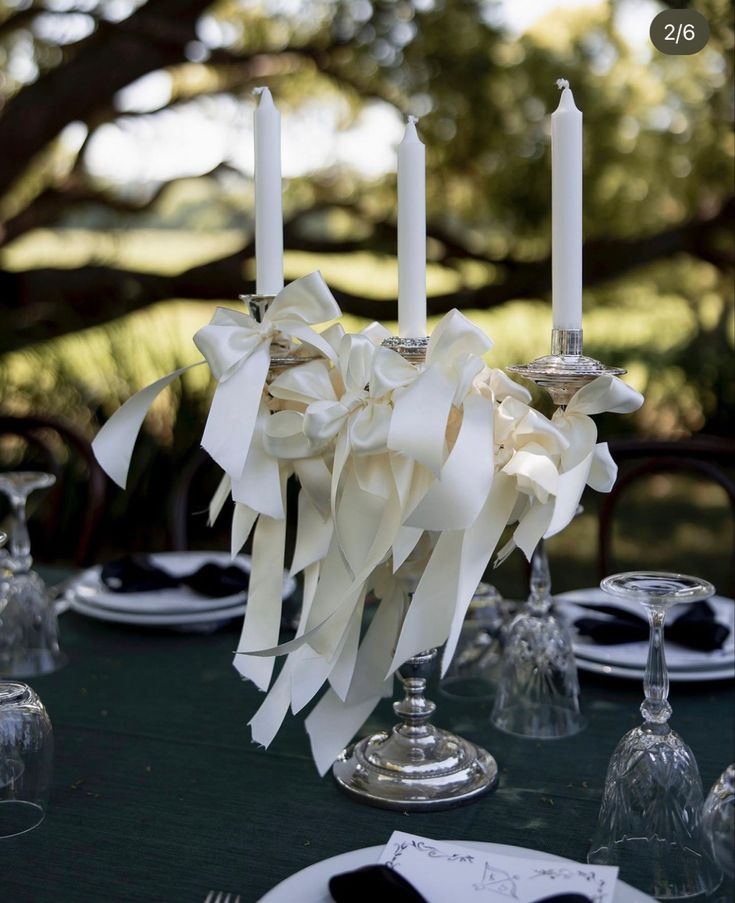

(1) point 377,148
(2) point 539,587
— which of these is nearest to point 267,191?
(2) point 539,587

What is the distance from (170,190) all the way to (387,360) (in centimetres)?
441

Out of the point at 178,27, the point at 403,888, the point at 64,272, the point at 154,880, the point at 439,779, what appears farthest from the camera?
the point at 64,272

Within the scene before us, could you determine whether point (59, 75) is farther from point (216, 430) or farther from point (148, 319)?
point (216, 430)

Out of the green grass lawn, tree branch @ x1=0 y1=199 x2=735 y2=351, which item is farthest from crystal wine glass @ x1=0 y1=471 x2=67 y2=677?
tree branch @ x1=0 y1=199 x2=735 y2=351

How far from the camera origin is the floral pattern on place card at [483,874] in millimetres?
747

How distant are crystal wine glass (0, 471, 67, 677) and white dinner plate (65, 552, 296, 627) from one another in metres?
0.12

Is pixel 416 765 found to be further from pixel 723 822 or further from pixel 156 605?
pixel 156 605

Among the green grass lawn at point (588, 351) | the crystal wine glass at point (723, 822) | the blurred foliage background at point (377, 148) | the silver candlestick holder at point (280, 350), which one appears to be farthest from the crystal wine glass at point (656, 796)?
the blurred foliage background at point (377, 148)

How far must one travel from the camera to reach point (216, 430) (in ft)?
2.89

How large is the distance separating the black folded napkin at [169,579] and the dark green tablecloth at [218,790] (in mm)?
164

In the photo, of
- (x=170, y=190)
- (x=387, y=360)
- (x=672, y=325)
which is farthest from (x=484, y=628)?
(x=672, y=325)

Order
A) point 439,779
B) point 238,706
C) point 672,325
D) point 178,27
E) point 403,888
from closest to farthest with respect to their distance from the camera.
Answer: point 403,888 < point 439,779 < point 238,706 < point 178,27 < point 672,325

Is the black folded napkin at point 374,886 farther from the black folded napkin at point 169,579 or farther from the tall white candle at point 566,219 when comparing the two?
the black folded napkin at point 169,579

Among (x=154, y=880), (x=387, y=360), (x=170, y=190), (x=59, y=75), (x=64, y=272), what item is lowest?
(x=154, y=880)
